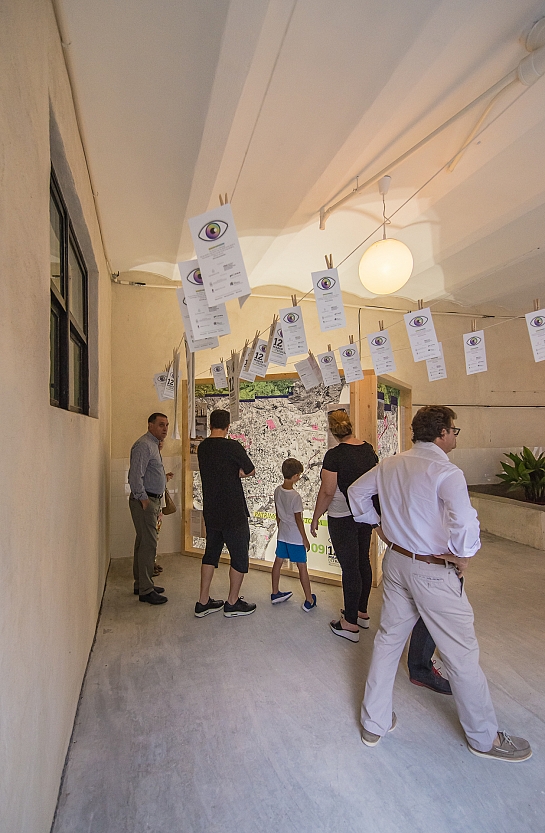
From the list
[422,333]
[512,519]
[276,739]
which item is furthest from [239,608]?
[512,519]

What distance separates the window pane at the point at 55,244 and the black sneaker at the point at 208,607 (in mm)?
2452

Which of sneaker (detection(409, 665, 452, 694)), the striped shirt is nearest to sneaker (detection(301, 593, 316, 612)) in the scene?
sneaker (detection(409, 665, 452, 694))

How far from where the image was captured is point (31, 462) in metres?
1.46

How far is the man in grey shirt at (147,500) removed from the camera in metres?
4.07

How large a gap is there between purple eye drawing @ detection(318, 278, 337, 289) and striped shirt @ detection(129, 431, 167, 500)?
2.26 m

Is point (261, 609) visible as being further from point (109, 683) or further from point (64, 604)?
point (64, 604)

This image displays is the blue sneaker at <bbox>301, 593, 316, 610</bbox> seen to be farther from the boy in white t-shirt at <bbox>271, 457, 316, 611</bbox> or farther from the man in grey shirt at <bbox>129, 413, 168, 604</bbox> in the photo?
the man in grey shirt at <bbox>129, 413, 168, 604</bbox>

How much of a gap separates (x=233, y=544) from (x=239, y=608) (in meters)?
0.52

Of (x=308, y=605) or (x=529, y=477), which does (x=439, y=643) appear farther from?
(x=529, y=477)

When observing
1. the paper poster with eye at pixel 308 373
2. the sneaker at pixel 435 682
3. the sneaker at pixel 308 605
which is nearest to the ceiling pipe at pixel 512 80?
the paper poster with eye at pixel 308 373

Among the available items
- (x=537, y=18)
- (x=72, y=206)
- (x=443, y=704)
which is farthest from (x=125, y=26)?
(x=443, y=704)

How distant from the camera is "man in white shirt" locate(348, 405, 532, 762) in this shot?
2072 mm

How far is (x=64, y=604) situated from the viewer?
2.10 metres

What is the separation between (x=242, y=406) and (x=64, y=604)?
3.17 metres
